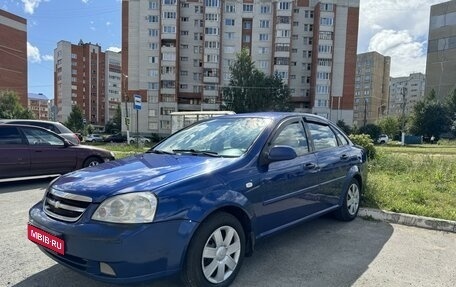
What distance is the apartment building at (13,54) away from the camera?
77.0 meters

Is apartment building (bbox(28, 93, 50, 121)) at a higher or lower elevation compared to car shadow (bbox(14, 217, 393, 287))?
higher

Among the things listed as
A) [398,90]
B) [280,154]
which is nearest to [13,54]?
[280,154]

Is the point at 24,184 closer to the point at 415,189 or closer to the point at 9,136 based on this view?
the point at 9,136

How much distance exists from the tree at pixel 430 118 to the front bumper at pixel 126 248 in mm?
68100

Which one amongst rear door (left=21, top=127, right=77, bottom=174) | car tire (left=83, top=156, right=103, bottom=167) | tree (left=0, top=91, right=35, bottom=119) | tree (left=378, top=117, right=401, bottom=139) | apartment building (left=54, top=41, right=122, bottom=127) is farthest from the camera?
apartment building (left=54, top=41, right=122, bottom=127)

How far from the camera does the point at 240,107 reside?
53500 mm

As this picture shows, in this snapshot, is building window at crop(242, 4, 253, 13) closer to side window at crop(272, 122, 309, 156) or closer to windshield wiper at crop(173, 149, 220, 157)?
side window at crop(272, 122, 309, 156)

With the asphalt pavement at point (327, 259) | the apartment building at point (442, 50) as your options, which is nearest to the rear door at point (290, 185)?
the asphalt pavement at point (327, 259)

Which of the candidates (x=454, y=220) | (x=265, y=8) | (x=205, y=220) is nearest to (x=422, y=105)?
(x=265, y=8)

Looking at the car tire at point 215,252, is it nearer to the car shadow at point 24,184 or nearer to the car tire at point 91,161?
the car shadow at point 24,184

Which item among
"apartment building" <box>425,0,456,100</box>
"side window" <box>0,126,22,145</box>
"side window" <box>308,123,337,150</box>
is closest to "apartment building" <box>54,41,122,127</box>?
"apartment building" <box>425,0,456,100</box>

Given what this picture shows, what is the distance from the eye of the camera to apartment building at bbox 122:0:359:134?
61656mm

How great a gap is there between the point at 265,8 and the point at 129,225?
65754 millimetres

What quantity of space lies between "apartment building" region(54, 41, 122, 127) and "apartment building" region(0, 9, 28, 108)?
15.2 meters
